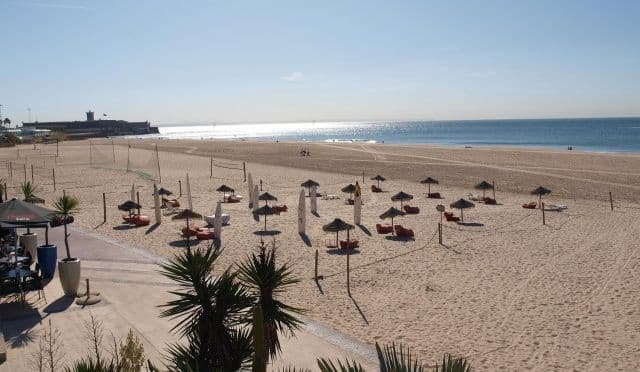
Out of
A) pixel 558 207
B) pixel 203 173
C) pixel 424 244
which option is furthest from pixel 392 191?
pixel 203 173

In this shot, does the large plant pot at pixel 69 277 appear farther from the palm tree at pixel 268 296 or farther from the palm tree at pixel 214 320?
the palm tree at pixel 268 296

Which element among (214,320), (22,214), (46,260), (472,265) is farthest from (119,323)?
(472,265)

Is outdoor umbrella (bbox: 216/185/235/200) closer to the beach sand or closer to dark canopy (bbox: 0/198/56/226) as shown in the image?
the beach sand

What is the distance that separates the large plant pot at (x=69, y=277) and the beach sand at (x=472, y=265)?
10.7 ft

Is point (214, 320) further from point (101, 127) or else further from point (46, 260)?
point (101, 127)

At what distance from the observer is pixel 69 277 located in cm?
1073

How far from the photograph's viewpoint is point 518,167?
134 ft

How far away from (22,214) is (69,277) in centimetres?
155

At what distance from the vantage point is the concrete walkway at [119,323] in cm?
818

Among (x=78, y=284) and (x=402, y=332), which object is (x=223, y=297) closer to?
(x=402, y=332)

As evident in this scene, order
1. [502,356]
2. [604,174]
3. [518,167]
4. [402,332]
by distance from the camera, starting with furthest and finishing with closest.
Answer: [518,167] < [604,174] < [402,332] < [502,356]

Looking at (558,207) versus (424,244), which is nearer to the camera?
(424,244)

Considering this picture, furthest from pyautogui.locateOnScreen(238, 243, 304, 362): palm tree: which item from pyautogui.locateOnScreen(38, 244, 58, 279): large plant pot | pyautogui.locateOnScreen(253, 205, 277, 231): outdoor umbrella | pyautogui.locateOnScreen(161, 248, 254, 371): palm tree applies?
pyautogui.locateOnScreen(253, 205, 277, 231): outdoor umbrella

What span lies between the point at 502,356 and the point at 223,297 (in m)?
5.28
